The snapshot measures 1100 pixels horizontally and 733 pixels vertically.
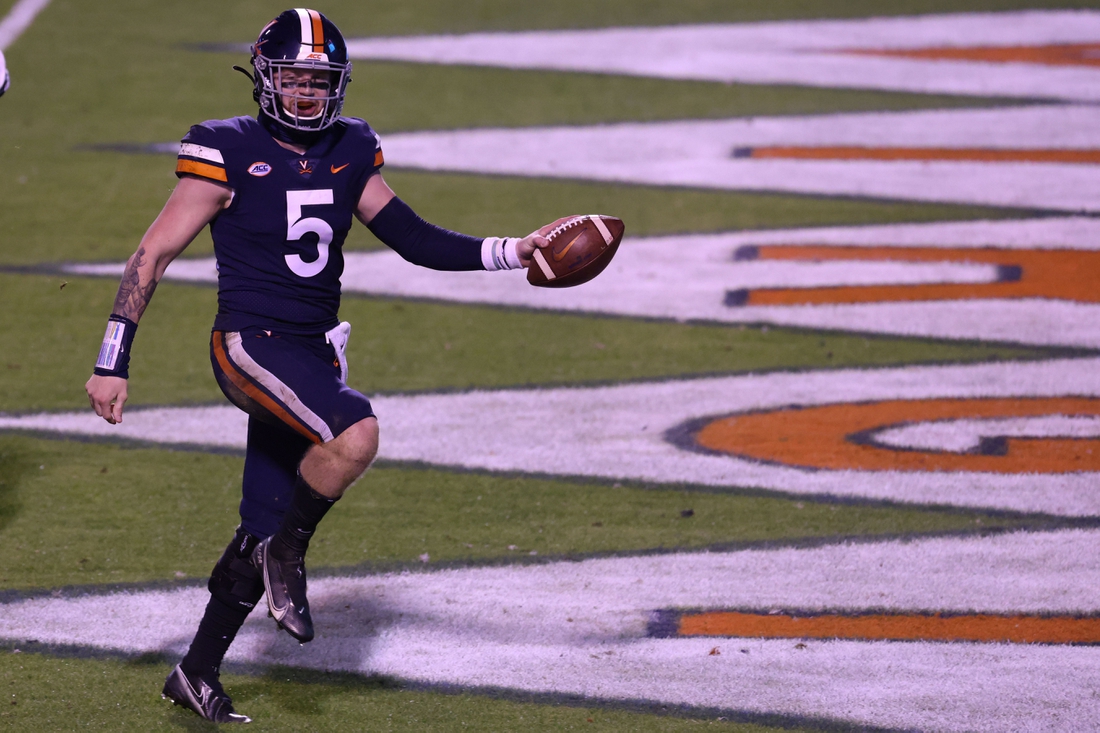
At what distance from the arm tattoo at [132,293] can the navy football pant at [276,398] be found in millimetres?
233

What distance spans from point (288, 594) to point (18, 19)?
8451 millimetres

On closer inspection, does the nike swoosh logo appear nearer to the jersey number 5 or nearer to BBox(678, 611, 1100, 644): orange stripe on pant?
the jersey number 5

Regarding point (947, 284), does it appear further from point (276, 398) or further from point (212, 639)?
point (212, 639)

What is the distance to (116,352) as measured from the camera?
3.27 m

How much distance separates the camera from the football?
143 inches

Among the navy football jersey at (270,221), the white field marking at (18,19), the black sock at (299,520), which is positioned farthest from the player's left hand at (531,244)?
the white field marking at (18,19)

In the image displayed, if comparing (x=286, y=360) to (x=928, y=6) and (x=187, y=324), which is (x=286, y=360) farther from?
(x=928, y=6)

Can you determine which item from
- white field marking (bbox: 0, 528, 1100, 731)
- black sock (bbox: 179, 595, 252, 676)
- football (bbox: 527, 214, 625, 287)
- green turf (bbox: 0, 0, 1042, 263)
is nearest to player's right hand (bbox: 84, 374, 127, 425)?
black sock (bbox: 179, 595, 252, 676)

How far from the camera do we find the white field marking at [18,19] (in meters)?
9.87

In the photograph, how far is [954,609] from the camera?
417 centimetres

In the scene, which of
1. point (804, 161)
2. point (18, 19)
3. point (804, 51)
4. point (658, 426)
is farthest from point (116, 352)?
point (18, 19)

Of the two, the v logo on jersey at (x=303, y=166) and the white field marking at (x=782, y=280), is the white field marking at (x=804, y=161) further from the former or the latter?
the v logo on jersey at (x=303, y=166)

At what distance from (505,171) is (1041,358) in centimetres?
351

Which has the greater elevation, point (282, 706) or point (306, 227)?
point (306, 227)
